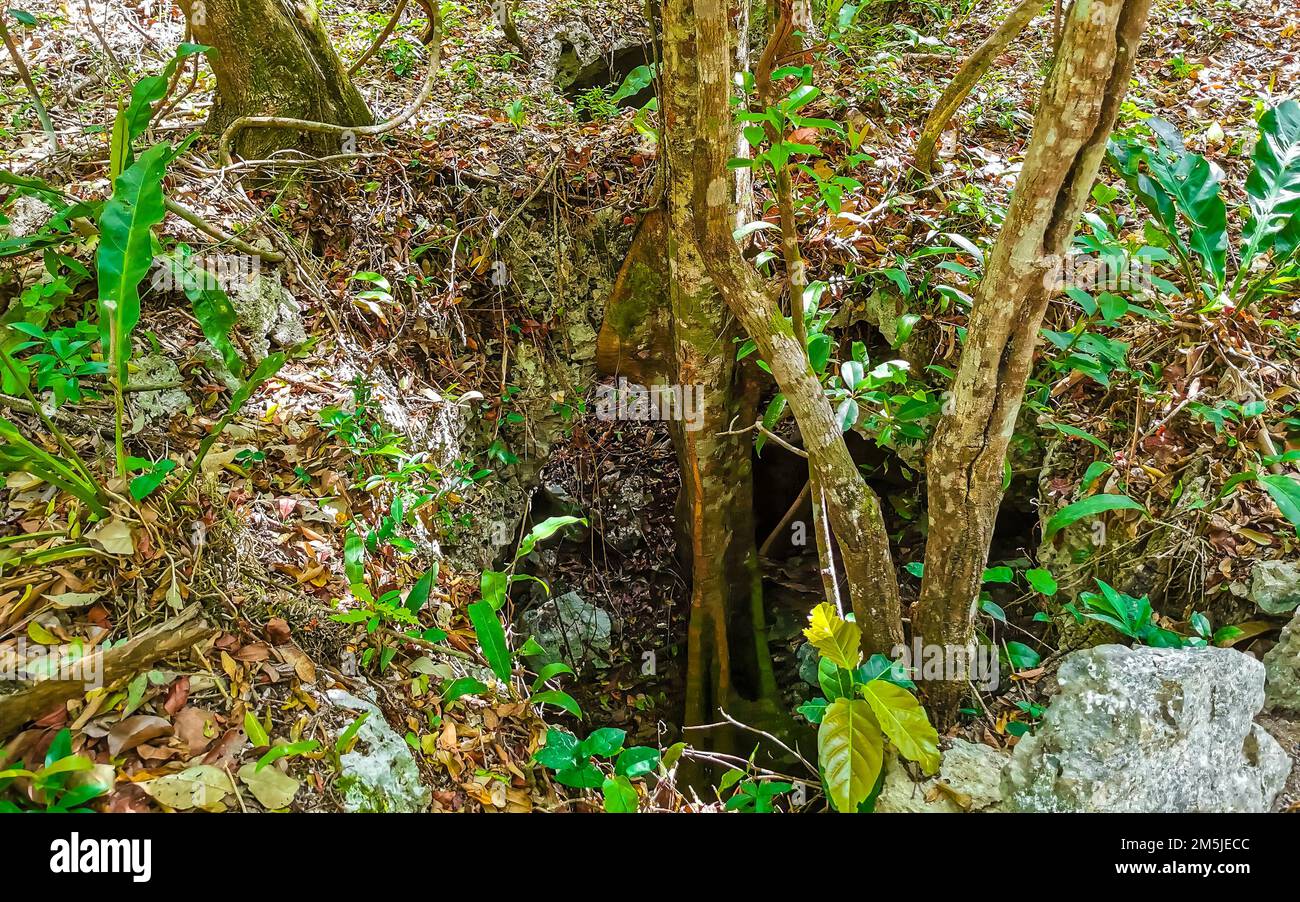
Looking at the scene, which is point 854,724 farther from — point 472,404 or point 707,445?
point 472,404

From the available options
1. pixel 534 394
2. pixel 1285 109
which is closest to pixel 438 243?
pixel 534 394

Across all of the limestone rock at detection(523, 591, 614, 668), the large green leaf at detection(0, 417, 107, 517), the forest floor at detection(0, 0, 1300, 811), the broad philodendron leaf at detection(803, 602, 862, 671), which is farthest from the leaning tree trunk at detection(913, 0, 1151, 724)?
the large green leaf at detection(0, 417, 107, 517)

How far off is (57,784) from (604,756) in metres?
1.14

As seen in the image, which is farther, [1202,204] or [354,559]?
[1202,204]

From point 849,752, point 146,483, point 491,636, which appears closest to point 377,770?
point 491,636

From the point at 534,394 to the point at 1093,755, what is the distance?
2.74 meters

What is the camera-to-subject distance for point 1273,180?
2508 millimetres

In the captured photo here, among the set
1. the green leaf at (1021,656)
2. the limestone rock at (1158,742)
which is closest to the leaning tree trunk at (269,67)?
the green leaf at (1021,656)

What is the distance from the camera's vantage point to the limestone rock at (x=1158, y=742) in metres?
1.92

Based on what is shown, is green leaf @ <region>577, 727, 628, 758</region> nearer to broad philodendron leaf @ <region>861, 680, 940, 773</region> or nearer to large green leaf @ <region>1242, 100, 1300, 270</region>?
broad philodendron leaf @ <region>861, 680, 940, 773</region>

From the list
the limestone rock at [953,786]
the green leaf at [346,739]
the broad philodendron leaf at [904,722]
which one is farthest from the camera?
the limestone rock at [953,786]

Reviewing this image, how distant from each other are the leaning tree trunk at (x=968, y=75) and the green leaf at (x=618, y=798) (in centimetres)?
276
